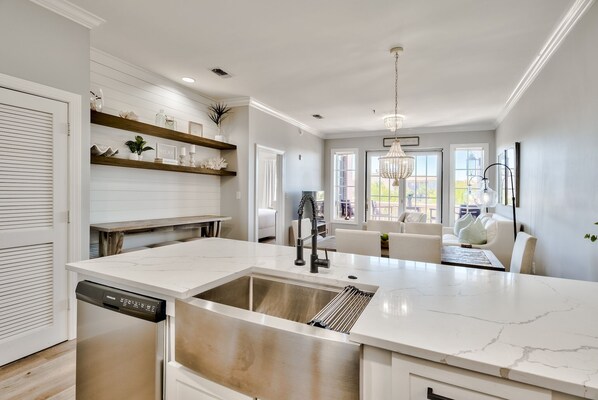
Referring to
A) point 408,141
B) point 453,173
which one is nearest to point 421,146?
point 408,141

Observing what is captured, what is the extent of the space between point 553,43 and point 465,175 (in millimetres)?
3933

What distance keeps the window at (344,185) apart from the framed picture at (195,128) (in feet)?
12.9

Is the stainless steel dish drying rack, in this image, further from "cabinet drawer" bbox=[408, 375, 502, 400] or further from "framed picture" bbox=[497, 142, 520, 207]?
"framed picture" bbox=[497, 142, 520, 207]

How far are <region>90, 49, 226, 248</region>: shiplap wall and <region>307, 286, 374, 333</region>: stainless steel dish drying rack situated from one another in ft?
9.10

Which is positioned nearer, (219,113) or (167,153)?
(167,153)

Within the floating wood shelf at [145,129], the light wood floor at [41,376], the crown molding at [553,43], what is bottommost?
the light wood floor at [41,376]

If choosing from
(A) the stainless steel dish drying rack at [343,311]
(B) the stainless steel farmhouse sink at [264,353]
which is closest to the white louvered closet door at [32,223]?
(B) the stainless steel farmhouse sink at [264,353]

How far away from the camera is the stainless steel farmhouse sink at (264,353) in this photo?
0.88 m

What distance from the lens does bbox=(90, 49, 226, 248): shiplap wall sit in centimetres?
298

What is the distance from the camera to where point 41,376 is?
2.02 meters

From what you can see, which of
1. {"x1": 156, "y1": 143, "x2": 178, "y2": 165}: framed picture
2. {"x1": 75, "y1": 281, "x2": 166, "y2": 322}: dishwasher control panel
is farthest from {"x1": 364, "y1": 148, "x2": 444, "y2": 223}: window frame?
{"x1": 75, "y1": 281, "x2": 166, "y2": 322}: dishwasher control panel

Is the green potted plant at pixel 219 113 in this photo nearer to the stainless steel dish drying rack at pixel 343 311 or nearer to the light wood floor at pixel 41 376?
the light wood floor at pixel 41 376

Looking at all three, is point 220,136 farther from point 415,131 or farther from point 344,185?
point 415,131

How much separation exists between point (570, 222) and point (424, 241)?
1.11 metres
